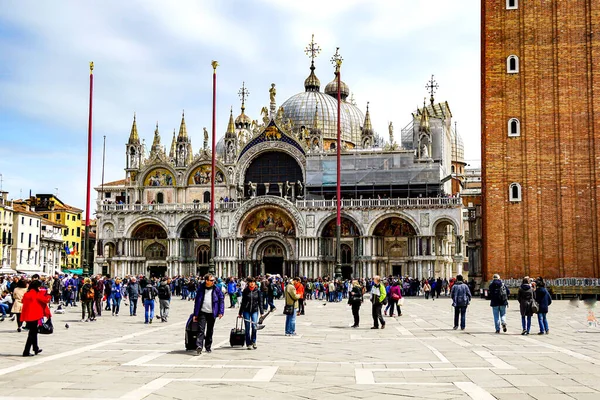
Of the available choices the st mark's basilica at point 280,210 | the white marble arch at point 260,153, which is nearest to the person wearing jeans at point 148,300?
the st mark's basilica at point 280,210

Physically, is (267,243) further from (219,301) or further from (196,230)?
(219,301)

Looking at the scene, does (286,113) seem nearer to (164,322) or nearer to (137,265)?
(137,265)

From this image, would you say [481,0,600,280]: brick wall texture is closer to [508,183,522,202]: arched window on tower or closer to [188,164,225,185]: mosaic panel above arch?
[508,183,522,202]: arched window on tower

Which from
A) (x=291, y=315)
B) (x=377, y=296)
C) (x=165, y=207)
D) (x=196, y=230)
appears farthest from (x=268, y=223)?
(x=291, y=315)

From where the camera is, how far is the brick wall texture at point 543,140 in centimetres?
3781

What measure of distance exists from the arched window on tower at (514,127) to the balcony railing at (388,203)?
12162 mm

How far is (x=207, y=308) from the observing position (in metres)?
13.2

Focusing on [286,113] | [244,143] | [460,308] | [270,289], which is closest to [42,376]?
[460,308]

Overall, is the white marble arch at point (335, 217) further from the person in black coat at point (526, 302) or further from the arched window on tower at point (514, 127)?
the person in black coat at point (526, 302)

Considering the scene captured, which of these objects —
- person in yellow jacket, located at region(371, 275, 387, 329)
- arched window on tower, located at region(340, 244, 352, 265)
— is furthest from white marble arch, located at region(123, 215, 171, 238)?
person in yellow jacket, located at region(371, 275, 387, 329)

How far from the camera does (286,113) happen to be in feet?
235

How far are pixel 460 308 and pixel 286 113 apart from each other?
54.4 meters

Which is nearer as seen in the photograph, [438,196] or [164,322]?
[164,322]

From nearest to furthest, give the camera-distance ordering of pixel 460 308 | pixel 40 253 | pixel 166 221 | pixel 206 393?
pixel 206 393 < pixel 460 308 < pixel 166 221 < pixel 40 253
